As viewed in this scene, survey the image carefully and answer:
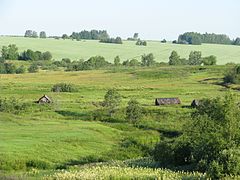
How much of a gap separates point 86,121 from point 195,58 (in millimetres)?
125007

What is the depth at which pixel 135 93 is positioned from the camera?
113312 mm

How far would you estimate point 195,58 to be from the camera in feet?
631

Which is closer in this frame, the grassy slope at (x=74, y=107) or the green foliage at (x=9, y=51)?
the grassy slope at (x=74, y=107)

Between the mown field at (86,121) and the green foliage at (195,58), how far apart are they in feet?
114

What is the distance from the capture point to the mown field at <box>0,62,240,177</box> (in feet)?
151

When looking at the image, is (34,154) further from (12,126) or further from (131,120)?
(131,120)

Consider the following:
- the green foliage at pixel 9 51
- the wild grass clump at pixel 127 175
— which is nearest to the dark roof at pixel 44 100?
the wild grass clump at pixel 127 175

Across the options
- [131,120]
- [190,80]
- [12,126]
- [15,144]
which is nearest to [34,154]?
[15,144]

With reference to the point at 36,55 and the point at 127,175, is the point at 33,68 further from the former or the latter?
the point at 127,175

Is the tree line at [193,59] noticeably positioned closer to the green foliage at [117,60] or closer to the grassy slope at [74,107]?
the green foliage at [117,60]

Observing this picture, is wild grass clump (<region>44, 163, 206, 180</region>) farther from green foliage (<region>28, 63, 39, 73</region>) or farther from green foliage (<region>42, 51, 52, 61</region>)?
green foliage (<region>42, 51, 52, 61</region>)

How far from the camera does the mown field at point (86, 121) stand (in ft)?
151

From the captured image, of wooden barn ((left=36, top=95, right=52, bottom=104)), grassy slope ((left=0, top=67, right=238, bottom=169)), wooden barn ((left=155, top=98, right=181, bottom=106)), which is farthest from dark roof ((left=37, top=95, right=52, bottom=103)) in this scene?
wooden barn ((left=155, top=98, right=181, bottom=106))

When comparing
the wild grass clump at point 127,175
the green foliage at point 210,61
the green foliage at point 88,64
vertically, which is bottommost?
the green foliage at point 88,64
